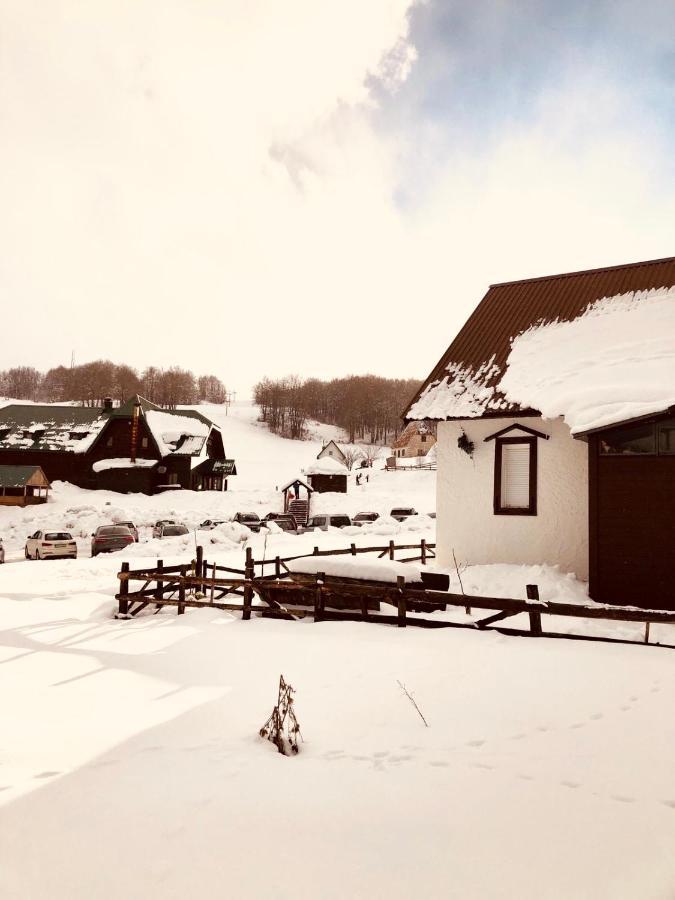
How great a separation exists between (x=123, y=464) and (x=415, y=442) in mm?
52412

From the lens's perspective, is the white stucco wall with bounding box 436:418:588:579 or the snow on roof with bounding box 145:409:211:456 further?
the snow on roof with bounding box 145:409:211:456

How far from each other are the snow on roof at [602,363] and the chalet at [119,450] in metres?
35.7

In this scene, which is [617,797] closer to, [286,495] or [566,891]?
[566,891]

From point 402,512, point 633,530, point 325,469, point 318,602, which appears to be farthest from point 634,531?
point 325,469

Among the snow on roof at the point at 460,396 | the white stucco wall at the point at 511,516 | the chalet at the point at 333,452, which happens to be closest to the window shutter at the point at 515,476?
the white stucco wall at the point at 511,516

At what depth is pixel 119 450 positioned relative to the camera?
1816 inches

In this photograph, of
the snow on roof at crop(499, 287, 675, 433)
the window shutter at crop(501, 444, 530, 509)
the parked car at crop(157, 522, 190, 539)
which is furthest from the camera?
the parked car at crop(157, 522, 190, 539)

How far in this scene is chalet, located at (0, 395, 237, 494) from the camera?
45.1 meters

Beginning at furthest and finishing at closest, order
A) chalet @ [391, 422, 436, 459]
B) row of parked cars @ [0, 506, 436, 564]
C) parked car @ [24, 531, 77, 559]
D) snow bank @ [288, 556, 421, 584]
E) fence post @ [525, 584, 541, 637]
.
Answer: chalet @ [391, 422, 436, 459] → row of parked cars @ [0, 506, 436, 564] → parked car @ [24, 531, 77, 559] → snow bank @ [288, 556, 421, 584] → fence post @ [525, 584, 541, 637]

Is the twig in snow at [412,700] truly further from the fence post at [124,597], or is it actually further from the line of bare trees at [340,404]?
the line of bare trees at [340,404]

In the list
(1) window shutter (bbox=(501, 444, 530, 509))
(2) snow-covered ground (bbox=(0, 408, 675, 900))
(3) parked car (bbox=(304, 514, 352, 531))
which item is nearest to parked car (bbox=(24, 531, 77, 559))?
(2) snow-covered ground (bbox=(0, 408, 675, 900))

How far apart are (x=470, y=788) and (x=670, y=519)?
8.45m

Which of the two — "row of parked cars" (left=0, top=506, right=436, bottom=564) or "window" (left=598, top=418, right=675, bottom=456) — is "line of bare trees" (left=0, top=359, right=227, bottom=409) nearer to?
"row of parked cars" (left=0, top=506, right=436, bottom=564)

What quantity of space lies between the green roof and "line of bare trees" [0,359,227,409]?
50.9 metres
